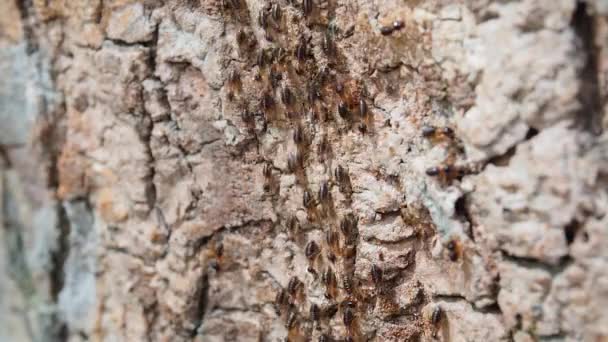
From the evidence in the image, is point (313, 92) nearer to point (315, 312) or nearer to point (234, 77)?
point (234, 77)

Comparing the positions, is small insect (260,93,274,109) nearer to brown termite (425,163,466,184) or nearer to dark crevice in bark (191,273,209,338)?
brown termite (425,163,466,184)

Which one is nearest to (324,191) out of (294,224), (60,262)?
(294,224)

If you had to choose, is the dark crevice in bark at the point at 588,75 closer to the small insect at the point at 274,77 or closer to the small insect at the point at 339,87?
the small insect at the point at 339,87

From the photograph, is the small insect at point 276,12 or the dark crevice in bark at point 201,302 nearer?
the small insect at point 276,12

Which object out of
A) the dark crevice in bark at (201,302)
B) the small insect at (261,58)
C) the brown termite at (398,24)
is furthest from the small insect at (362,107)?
the dark crevice in bark at (201,302)

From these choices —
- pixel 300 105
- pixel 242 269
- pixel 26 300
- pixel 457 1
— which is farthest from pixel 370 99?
pixel 26 300

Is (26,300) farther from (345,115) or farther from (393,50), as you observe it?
(393,50)

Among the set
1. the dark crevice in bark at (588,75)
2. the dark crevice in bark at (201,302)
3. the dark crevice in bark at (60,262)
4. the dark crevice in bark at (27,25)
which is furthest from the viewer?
the dark crevice in bark at (60,262)
